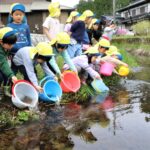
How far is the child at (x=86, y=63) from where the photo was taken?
797 cm

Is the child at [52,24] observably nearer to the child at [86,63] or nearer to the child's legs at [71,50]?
the child's legs at [71,50]

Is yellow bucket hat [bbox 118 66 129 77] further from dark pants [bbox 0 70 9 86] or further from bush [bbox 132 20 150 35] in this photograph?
bush [bbox 132 20 150 35]

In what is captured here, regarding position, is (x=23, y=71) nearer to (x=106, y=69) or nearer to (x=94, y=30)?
(x=106, y=69)

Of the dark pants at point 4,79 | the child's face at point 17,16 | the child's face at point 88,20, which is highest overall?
the child's face at point 17,16

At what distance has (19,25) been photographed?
704 cm

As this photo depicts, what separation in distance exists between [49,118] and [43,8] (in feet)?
74.9

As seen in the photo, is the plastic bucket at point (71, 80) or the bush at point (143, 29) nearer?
the plastic bucket at point (71, 80)

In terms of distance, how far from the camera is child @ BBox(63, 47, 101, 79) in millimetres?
7969

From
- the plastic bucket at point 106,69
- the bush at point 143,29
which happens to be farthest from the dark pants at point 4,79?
the bush at point 143,29

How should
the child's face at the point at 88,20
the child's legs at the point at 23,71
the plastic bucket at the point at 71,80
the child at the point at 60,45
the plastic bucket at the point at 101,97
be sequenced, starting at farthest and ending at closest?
the child's face at the point at 88,20
the plastic bucket at the point at 71,80
the plastic bucket at the point at 101,97
the child at the point at 60,45
the child's legs at the point at 23,71

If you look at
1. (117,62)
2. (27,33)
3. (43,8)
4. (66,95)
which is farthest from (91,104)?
(43,8)

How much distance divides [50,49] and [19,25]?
3.44 ft

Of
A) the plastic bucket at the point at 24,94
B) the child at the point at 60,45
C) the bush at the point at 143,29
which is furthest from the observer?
the bush at the point at 143,29

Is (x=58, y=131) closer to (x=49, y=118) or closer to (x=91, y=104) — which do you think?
(x=49, y=118)
